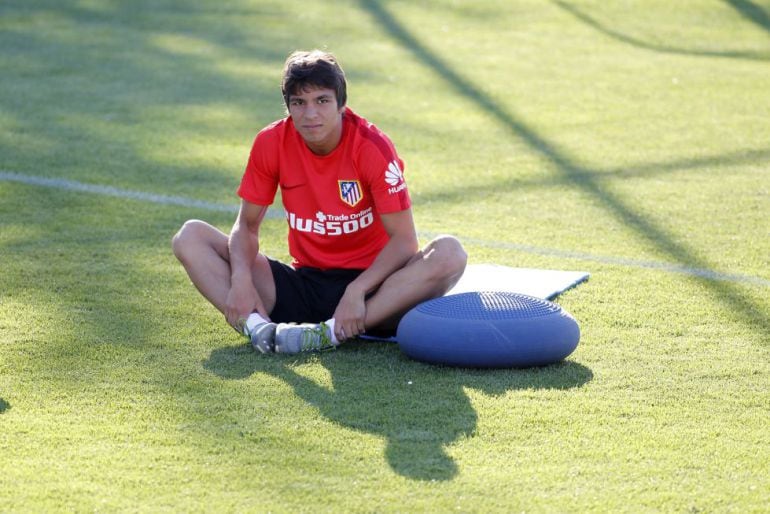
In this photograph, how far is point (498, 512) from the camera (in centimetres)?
342

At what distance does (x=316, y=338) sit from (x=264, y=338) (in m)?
0.20

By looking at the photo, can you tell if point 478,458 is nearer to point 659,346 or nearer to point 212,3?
point 659,346

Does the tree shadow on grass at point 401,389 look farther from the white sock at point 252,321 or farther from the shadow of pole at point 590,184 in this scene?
the shadow of pole at point 590,184

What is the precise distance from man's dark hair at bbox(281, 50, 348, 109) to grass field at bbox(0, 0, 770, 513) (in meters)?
1.04

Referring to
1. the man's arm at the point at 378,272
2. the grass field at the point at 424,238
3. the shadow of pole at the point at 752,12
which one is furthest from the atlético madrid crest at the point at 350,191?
the shadow of pole at the point at 752,12

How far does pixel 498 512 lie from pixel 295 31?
10.7 meters

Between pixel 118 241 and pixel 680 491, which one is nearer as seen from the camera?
pixel 680 491

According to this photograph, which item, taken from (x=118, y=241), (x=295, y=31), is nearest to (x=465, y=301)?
(x=118, y=241)

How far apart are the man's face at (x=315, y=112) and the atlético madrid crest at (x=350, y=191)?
0.22m

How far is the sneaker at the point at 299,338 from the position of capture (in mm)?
4820

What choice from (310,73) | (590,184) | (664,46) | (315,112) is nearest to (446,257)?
(315,112)

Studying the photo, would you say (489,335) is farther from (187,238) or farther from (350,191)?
(187,238)

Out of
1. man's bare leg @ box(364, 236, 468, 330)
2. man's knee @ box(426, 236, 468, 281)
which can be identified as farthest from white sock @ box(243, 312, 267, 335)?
man's knee @ box(426, 236, 468, 281)

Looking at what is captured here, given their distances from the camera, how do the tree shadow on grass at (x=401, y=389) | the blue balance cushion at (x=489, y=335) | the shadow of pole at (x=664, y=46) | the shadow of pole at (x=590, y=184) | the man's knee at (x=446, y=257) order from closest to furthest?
the tree shadow on grass at (x=401, y=389) → the blue balance cushion at (x=489, y=335) → the man's knee at (x=446, y=257) → the shadow of pole at (x=590, y=184) → the shadow of pole at (x=664, y=46)
